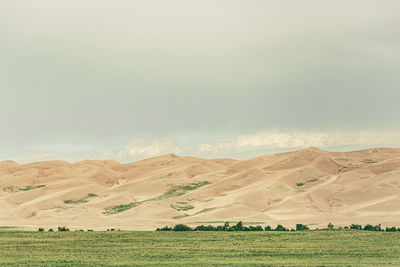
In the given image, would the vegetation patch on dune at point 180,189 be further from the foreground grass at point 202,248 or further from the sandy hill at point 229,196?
the foreground grass at point 202,248

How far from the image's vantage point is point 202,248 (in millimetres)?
61969

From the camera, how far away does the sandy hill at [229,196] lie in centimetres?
11581

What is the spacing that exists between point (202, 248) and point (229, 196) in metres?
88.2

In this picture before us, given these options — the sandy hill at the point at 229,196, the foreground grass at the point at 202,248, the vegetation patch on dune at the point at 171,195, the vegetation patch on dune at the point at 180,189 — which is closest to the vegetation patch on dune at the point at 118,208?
the vegetation patch on dune at the point at 171,195

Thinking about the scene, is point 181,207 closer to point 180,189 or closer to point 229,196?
point 229,196

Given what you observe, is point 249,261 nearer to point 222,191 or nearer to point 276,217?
point 276,217

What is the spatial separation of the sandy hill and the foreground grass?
24.5 metres

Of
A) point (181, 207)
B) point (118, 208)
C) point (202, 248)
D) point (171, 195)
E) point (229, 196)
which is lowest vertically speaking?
point (202, 248)

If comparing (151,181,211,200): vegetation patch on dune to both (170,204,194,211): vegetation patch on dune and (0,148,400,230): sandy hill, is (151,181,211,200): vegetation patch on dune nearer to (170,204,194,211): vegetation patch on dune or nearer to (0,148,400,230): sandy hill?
(0,148,400,230): sandy hill

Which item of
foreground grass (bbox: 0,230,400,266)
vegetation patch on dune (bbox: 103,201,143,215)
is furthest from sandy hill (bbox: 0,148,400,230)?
foreground grass (bbox: 0,230,400,266)

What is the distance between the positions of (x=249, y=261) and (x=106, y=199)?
108 m

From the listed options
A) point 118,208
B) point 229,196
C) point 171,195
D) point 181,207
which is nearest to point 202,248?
point 181,207

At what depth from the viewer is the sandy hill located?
380 ft

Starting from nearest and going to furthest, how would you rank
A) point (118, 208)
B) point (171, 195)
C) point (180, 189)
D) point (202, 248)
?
1. point (202, 248)
2. point (118, 208)
3. point (171, 195)
4. point (180, 189)
